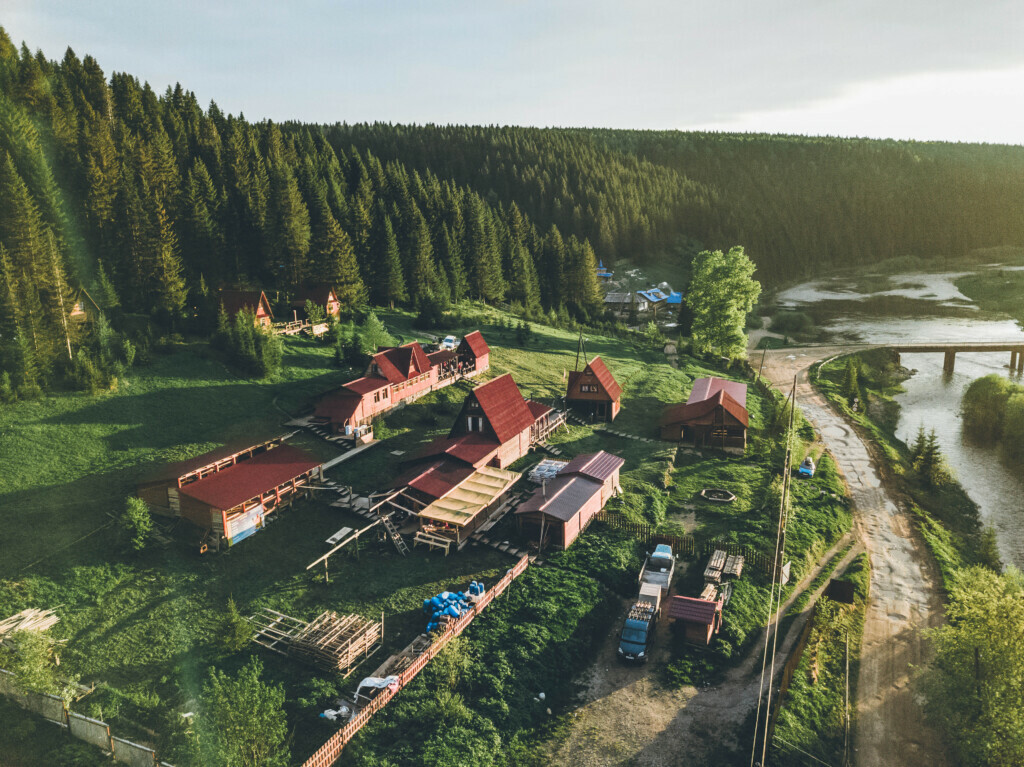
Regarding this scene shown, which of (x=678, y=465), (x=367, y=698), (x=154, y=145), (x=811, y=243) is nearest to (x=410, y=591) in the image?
(x=367, y=698)

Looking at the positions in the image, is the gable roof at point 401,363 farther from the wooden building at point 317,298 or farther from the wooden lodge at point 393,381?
the wooden building at point 317,298

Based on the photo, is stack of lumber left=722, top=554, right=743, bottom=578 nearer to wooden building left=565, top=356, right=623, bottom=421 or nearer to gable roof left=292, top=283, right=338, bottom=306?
wooden building left=565, top=356, right=623, bottom=421

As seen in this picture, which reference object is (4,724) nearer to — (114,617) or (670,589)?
(114,617)

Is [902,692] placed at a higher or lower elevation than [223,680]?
lower

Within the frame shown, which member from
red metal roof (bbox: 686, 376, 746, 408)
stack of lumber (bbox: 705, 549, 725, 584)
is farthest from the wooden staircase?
red metal roof (bbox: 686, 376, 746, 408)

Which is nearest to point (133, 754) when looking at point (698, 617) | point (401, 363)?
point (698, 617)
